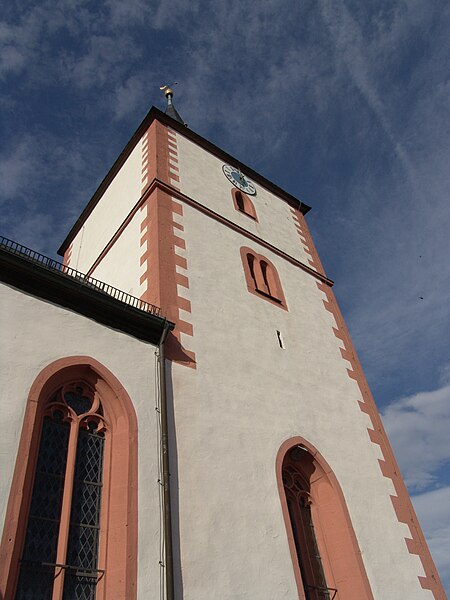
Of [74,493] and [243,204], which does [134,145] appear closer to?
[243,204]

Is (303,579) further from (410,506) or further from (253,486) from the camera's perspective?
(410,506)

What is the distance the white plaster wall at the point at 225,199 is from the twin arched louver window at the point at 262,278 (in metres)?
1.08

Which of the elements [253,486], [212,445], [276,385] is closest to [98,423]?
[212,445]

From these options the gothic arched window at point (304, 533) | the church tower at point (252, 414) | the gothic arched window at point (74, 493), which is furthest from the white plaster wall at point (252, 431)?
the gothic arched window at point (74, 493)

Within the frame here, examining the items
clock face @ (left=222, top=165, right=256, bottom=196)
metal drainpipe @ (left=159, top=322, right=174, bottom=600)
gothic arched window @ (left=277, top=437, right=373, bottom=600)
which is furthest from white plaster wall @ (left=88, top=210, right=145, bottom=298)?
clock face @ (left=222, top=165, right=256, bottom=196)

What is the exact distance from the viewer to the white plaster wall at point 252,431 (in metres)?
6.81

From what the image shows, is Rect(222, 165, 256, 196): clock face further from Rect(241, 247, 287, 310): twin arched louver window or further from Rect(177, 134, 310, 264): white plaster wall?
Rect(241, 247, 287, 310): twin arched louver window

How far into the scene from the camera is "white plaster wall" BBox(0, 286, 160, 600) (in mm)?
5973

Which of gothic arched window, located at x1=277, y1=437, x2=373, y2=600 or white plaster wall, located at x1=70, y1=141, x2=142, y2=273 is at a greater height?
white plaster wall, located at x1=70, y1=141, x2=142, y2=273

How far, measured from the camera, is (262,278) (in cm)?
1230

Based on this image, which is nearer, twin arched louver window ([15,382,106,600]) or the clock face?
twin arched louver window ([15,382,106,600])

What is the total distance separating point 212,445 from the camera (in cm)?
766

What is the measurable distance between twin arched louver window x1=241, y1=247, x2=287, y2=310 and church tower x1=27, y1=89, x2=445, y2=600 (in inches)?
1.6

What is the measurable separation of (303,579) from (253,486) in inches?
59.2
